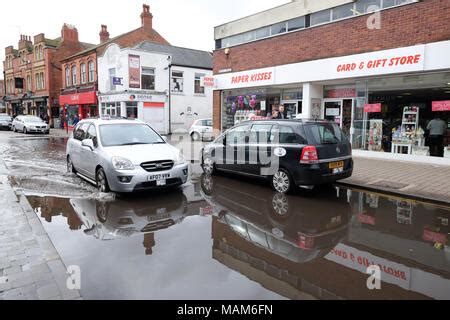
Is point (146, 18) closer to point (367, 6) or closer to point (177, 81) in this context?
point (177, 81)

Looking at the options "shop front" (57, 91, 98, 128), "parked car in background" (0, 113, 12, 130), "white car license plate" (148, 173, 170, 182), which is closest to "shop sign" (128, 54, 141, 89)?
"shop front" (57, 91, 98, 128)

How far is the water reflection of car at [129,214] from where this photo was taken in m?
5.30

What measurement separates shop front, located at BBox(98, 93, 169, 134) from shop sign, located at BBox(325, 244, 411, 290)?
22.5m

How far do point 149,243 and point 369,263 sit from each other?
9.69ft

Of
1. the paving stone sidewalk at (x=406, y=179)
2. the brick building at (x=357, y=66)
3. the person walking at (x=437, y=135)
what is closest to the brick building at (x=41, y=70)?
the brick building at (x=357, y=66)

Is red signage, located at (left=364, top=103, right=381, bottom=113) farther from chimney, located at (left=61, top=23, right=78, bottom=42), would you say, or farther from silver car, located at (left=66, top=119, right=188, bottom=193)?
chimney, located at (left=61, top=23, right=78, bottom=42)

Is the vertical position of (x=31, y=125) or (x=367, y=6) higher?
(x=367, y=6)

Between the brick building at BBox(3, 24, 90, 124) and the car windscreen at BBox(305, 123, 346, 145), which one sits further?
the brick building at BBox(3, 24, 90, 124)

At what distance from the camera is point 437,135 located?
1098cm

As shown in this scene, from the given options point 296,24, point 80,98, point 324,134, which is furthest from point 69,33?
point 324,134

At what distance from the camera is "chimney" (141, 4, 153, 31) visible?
32844 millimetres

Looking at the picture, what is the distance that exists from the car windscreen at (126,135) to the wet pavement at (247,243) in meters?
1.27

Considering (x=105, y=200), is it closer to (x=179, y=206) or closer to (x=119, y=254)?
(x=179, y=206)

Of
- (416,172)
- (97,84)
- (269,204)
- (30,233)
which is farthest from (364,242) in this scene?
(97,84)
